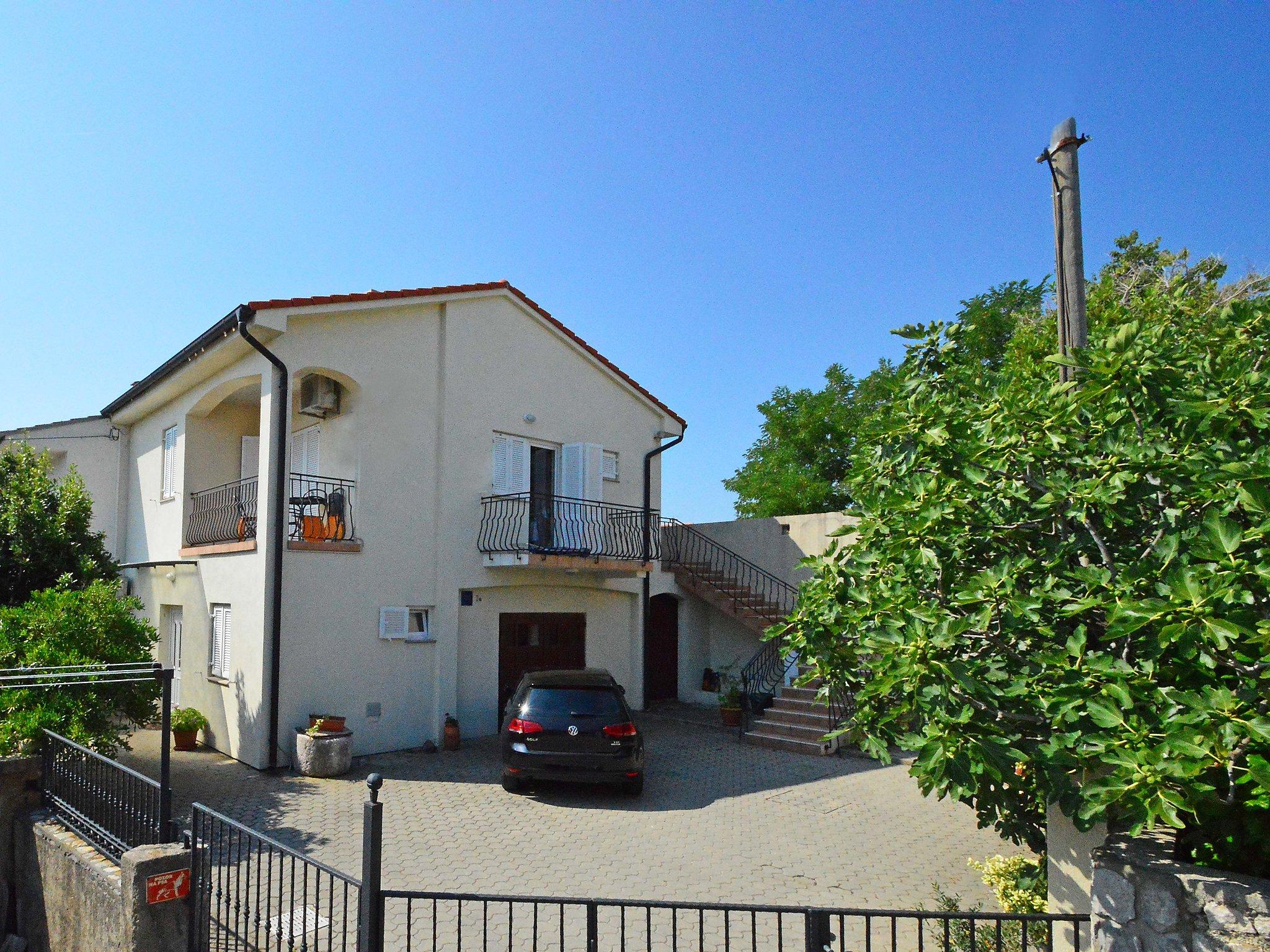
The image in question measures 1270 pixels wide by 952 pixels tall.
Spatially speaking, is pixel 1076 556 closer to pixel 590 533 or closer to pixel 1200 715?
pixel 1200 715

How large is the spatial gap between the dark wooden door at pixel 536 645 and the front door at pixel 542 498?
143 cm

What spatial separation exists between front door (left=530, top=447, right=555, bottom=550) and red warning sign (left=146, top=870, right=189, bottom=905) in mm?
7823

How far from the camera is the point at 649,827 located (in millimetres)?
8898

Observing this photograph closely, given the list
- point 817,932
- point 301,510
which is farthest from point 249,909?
point 301,510

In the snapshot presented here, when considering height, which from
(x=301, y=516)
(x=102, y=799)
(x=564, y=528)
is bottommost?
(x=102, y=799)

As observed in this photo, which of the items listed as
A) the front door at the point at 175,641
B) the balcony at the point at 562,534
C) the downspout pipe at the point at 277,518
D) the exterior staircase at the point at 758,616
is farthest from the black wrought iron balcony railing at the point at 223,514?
the exterior staircase at the point at 758,616

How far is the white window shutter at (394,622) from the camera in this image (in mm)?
12289

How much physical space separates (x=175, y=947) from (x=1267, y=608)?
6.91m

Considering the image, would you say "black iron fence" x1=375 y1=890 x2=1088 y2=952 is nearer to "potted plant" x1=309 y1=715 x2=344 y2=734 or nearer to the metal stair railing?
"potted plant" x1=309 y1=715 x2=344 y2=734

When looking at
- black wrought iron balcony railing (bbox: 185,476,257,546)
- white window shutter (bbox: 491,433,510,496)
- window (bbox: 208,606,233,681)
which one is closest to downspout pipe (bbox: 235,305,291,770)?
black wrought iron balcony railing (bbox: 185,476,257,546)

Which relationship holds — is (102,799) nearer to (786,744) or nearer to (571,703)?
(571,703)

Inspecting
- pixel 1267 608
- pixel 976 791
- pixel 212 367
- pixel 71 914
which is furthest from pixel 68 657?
pixel 1267 608

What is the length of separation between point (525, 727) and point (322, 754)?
294 centimetres

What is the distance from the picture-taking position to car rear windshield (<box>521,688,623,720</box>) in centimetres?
988
